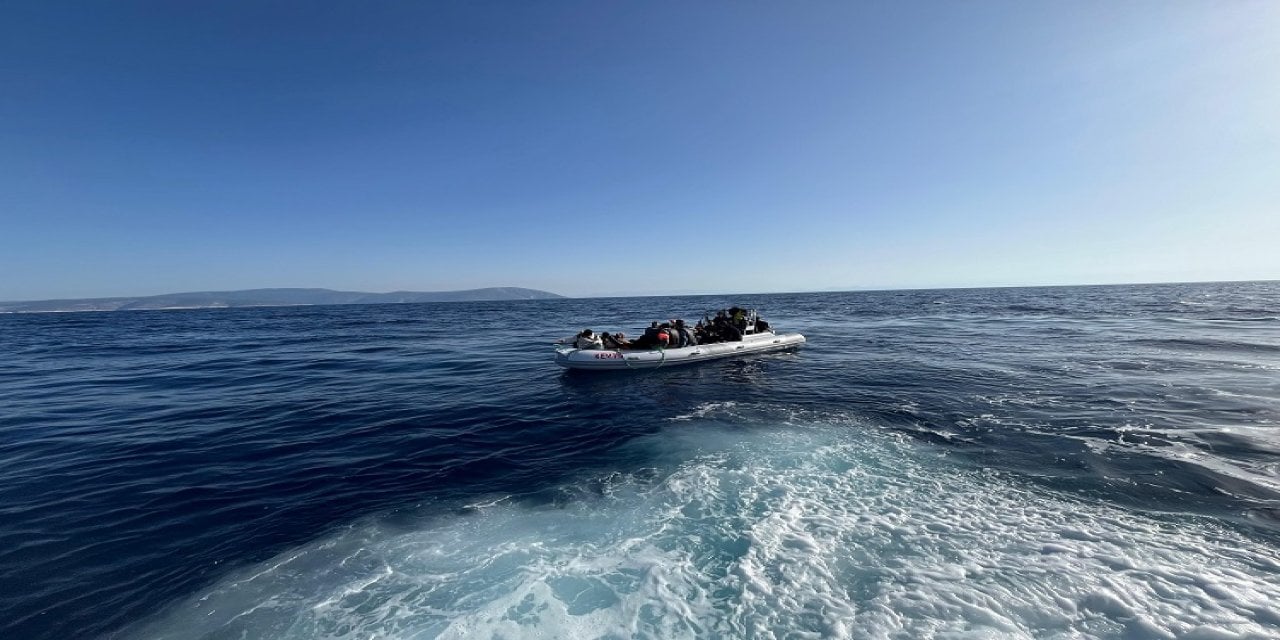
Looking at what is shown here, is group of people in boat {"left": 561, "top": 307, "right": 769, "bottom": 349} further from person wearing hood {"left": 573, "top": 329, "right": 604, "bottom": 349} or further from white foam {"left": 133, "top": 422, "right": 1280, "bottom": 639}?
white foam {"left": 133, "top": 422, "right": 1280, "bottom": 639}

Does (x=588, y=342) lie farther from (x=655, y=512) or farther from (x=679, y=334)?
(x=655, y=512)

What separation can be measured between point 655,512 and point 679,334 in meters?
13.9

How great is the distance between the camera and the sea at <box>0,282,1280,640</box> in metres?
4.99

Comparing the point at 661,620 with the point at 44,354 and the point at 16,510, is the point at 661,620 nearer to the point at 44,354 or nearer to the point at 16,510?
the point at 16,510

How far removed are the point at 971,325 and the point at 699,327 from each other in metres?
24.8

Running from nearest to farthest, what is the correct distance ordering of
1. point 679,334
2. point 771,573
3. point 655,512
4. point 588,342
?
point 771,573 < point 655,512 < point 588,342 < point 679,334

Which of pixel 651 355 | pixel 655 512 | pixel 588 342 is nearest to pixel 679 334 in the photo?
pixel 651 355

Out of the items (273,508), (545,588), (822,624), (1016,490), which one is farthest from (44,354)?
(1016,490)

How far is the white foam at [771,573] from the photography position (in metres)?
4.81

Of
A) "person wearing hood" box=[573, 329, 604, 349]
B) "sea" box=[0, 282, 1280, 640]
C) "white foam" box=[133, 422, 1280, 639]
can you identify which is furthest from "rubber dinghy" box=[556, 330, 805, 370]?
"white foam" box=[133, 422, 1280, 639]

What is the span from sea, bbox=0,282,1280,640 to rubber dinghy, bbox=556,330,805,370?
10.5ft

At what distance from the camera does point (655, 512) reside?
7172 mm

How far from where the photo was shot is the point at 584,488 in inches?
318

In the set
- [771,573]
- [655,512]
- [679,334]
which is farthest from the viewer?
[679,334]
